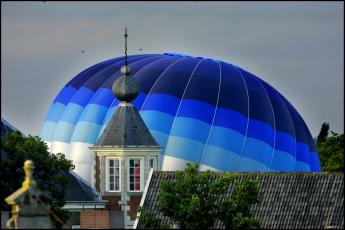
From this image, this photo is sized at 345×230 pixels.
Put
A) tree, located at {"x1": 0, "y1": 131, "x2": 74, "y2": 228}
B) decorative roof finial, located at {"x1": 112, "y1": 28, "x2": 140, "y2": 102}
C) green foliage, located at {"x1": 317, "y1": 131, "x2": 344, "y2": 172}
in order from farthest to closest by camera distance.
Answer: green foliage, located at {"x1": 317, "y1": 131, "x2": 344, "y2": 172} < decorative roof finial, located at {"x1": 112, "y1": 28, "x2": 140, "y2": 102} < tree, located at {"x1": 0, "y1": 131, "x2": 74, "y2": 228}

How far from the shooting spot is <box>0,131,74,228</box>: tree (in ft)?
216

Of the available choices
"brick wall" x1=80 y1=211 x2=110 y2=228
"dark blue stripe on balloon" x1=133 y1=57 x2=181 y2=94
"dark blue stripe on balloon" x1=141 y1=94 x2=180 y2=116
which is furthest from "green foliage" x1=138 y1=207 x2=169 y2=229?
"dark blue stripe on balloon" x1=133 y1=57 x2=181 y2=94

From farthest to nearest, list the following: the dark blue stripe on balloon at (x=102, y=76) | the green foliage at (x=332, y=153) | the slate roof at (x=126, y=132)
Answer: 1. the green foliage at (x=332, y=153)
2. the dark blue stripe on balloon at (x=102, y=76)
3. the slate roof at (x=126, y=132)

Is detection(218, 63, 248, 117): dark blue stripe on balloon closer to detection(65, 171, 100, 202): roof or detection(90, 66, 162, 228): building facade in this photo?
detection(90, 66, 162, 228): building facade

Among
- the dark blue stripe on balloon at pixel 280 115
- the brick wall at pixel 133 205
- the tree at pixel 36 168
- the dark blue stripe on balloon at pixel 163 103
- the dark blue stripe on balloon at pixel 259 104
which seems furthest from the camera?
the dark blue stripe on balloon at pixel 280 115

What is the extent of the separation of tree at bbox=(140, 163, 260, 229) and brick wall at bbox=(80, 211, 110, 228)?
5778 millimetres

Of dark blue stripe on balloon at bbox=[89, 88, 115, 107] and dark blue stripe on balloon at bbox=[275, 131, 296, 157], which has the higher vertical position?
dark blue stripe on balloon at bbox=[89, 88, 115, 107]

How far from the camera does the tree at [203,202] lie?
56.6 meters

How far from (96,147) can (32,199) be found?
35659 mm

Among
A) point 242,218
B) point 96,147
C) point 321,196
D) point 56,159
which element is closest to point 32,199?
point 242,218

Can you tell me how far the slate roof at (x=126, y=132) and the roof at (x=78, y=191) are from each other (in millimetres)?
1658

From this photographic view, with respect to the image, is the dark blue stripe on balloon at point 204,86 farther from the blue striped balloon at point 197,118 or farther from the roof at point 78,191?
the roof at point 78,191

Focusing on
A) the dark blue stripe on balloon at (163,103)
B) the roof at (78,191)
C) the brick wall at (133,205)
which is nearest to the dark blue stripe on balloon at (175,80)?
the dark blue stripe on balloon at (163,103)

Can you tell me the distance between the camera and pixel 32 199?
4184 centimetres
